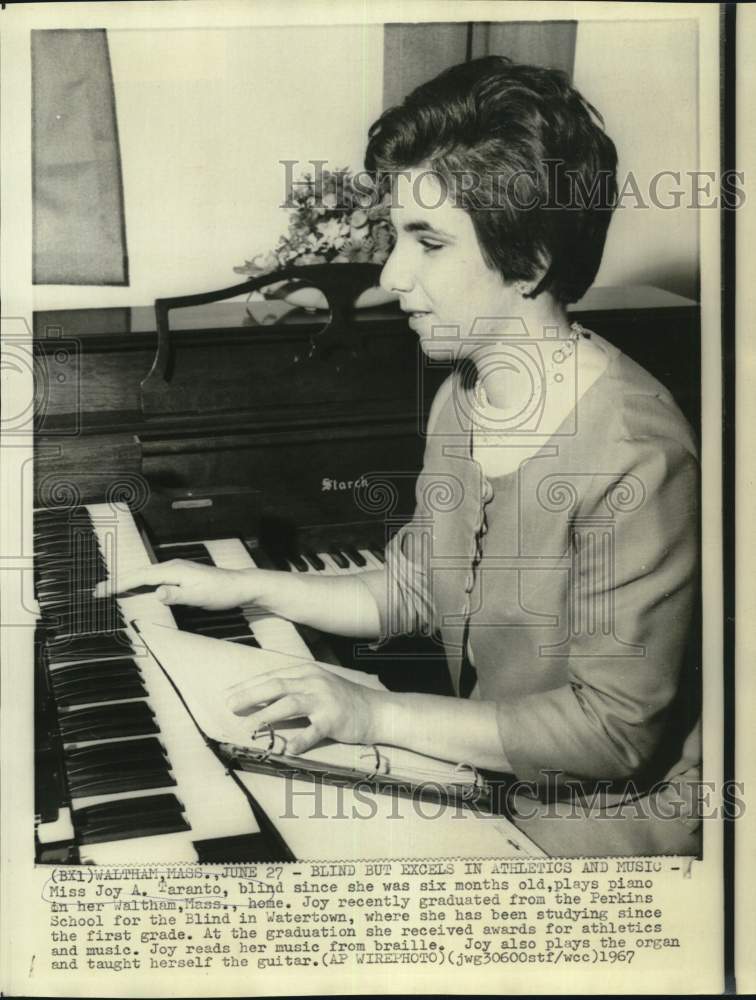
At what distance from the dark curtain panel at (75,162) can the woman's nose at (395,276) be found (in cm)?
43

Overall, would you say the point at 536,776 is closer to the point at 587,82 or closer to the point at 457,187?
the point at 457,187

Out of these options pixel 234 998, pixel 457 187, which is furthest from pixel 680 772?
pixel 457 187

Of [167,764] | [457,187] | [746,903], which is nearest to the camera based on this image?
[167,764]

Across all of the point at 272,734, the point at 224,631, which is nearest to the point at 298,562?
the point at 224,631

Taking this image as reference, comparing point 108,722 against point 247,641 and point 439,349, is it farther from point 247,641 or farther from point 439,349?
point 439,349

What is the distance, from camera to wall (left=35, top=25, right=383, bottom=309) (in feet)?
5.17

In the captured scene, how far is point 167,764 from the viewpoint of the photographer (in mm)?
1394

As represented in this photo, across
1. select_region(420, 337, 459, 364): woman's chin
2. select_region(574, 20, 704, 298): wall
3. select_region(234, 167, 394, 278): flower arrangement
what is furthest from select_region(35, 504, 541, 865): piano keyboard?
select_region(574, 20, 704, 298): wall

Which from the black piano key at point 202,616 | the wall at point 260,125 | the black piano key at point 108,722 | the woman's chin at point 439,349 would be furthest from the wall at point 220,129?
the black piano key at point 108,722

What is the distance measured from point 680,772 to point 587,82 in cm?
114

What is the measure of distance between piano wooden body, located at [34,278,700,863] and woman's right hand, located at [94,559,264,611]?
2 centimetres

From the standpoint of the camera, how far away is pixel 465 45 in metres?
1.57

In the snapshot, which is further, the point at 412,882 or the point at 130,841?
the point at 412,882

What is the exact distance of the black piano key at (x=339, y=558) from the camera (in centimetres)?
166
